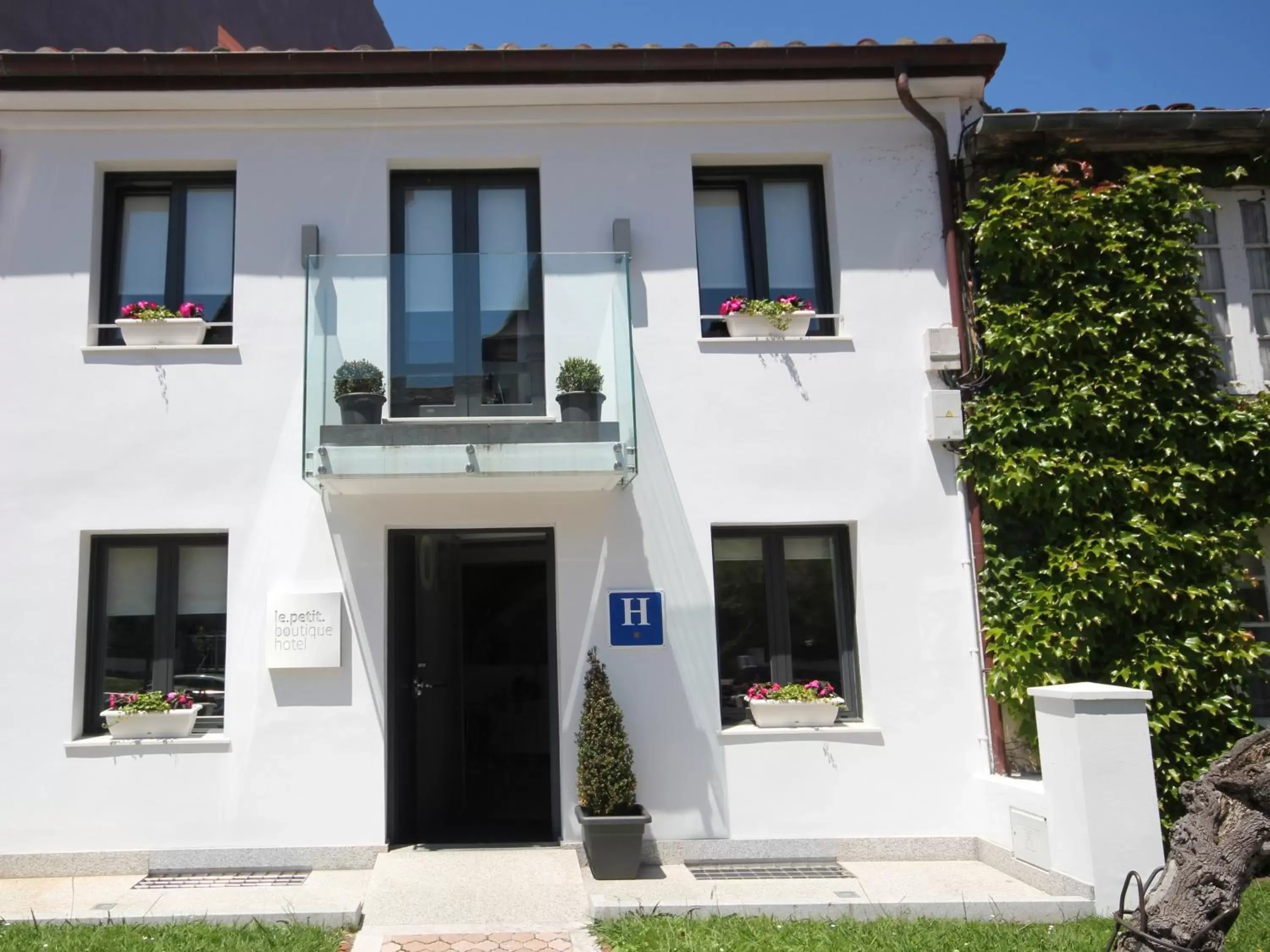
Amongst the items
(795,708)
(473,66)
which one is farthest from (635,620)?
(473,66)

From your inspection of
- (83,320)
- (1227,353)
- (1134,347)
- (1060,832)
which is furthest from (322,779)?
(1227,353)

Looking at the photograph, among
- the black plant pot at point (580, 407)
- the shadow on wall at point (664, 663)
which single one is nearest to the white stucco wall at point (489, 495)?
the shadow on wall at point (664, 663)

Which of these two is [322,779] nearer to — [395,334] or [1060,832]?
[395,334]

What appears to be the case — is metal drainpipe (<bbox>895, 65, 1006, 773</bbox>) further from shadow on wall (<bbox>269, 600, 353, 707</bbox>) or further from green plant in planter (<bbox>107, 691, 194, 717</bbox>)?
green plant in planter (<bbox>107, 691, 194, 717</bbox>)

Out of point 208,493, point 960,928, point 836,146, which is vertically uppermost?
point 836,146

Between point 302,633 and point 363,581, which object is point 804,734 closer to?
point 363,581

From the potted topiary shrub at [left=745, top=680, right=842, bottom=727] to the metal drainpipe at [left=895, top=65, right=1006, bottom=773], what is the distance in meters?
1.15

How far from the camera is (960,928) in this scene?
5816mm

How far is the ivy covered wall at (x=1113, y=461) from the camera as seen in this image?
24.5 ft

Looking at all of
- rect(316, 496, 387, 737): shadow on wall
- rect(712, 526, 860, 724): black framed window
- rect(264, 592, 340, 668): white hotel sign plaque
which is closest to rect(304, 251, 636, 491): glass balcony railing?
rect(316, 496, 387, 737): shadow on wall

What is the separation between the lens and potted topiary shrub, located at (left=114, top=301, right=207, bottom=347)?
7895mm

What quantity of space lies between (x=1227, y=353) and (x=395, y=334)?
6612mm

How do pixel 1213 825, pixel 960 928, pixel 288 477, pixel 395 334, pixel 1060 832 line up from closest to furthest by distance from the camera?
pixel 1213 825 → pixel 960 928 → pixel 1060 832 → pixel 395 334 → pixel 288 477

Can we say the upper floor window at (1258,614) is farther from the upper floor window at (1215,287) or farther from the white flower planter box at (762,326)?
the white flower planter box at (762,326)
